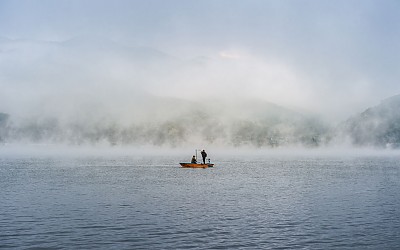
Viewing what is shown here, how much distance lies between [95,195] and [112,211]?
17050 mm

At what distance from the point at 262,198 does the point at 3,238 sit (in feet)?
129

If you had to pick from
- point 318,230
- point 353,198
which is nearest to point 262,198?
point 353,198

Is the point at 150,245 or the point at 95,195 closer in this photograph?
the point at 150,245

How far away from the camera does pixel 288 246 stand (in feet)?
117

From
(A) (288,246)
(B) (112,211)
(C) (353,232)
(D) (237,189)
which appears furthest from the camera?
(D) (237,189)

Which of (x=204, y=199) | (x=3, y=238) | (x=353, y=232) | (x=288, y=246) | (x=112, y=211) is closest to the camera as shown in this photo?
(x=288, y=246)

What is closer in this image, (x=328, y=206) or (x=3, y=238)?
(x=3, y=238)

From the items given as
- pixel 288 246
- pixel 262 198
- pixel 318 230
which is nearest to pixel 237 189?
pixel 262 198

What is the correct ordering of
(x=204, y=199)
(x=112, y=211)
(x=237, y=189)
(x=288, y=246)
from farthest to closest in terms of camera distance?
(x=237, y=189) → (x=204, y=199) → (x=112, y=211) → (x=288, y=246)

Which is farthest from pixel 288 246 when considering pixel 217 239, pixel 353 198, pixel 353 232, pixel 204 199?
pixel 353 198

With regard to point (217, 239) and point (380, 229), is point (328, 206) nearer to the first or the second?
point (380, 229)

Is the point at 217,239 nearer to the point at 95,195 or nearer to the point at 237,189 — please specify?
Result: the point at 95,195

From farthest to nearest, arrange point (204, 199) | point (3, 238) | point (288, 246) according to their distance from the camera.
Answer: point (204, 199) → point (3, 238) → point (288, 246)

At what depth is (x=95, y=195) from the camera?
67.9 metres
